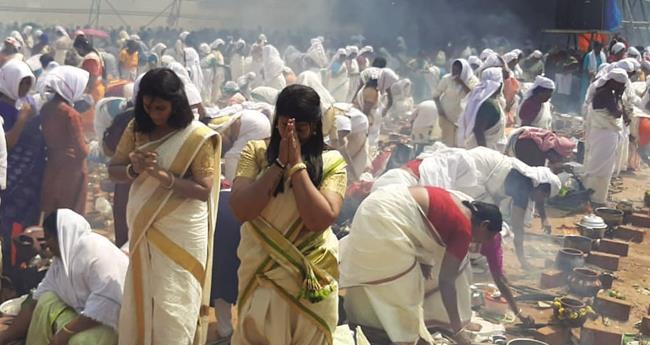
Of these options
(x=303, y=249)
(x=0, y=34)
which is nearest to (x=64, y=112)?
(x=303, y=249)

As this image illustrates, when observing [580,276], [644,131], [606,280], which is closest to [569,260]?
[606,280]

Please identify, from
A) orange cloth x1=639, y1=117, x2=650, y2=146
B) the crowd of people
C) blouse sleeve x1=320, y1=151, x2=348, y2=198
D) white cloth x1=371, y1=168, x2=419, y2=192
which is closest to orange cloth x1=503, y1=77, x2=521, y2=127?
orange cloth x1=639, y1=117, x2=650, y2=146

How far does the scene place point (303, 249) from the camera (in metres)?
2.81

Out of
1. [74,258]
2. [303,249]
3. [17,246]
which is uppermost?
[303,249]

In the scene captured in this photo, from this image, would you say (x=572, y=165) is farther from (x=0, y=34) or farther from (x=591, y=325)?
(x=0, y=34)

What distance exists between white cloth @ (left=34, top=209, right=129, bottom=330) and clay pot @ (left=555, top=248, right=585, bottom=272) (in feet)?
12.4

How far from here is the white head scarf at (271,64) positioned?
1463cm

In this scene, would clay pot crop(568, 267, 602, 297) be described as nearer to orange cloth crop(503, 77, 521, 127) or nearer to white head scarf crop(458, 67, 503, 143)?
white head scarf crop(458, 67, 503, 143)

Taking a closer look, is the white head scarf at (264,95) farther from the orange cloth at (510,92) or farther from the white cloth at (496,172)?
the orange cloth at (510,92)

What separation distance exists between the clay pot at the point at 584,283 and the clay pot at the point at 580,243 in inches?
37.0

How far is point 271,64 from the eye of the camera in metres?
14.8

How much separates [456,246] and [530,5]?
24.3 m

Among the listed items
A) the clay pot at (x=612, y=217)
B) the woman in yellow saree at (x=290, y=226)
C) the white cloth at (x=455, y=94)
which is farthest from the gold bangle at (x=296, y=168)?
the white cloth at (x=455, y=94)

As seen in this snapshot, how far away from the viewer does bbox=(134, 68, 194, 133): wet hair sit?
335 cm
